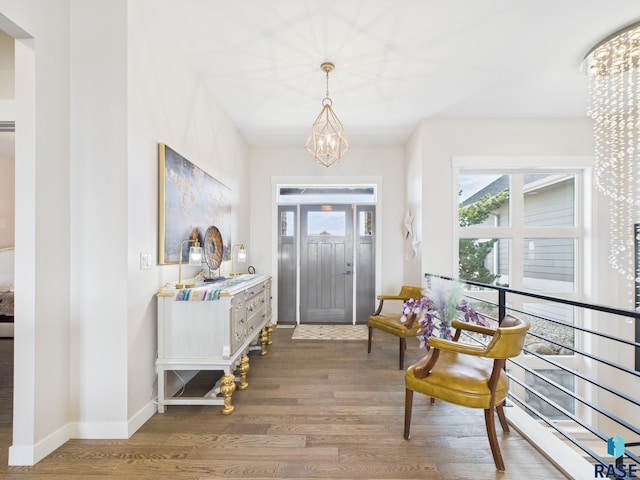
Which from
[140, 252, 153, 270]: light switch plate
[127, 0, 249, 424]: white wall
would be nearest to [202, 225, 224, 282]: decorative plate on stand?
[127, 0, 249, 424]: white wall

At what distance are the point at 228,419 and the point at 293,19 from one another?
296 centimetres

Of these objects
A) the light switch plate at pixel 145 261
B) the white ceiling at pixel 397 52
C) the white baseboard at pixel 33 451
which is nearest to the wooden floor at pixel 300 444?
the white baseboard at pixel 33 451

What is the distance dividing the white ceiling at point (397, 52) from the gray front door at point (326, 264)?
1667 mm

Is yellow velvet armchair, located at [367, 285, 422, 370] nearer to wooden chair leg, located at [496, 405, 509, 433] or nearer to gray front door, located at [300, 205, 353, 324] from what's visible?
wooden chair leg, located at [496, 405, 509, 433]

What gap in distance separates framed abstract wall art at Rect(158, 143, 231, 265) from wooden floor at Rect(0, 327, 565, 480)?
1.18 m

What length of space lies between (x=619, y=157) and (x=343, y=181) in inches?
140

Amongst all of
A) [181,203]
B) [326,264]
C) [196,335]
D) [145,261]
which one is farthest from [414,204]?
[145,261]

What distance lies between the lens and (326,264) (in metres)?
4.93

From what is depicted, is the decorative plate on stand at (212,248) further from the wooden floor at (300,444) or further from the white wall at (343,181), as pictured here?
the white wall at (343,181)

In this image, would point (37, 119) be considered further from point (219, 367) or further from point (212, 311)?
point (219, 367)

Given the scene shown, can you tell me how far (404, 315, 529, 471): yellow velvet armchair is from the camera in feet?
5.09

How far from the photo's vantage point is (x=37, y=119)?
65.6 inches

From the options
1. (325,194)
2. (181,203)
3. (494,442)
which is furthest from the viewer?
(325,194)

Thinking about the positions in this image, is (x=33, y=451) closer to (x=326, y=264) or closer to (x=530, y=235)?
(x=326, y=264)
